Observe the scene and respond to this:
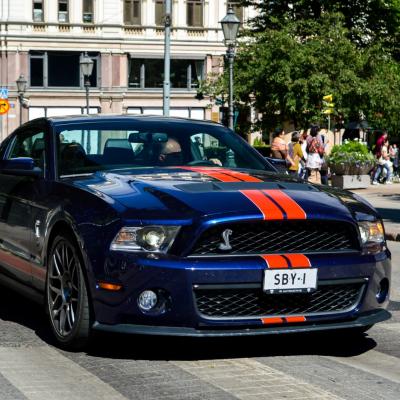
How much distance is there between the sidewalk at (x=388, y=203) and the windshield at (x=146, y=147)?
28.2 ft

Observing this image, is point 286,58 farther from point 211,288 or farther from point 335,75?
point 211,288

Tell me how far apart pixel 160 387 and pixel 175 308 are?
1.87 ft

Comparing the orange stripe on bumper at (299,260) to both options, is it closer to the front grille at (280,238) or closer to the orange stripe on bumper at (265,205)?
the front grille at (280,238)

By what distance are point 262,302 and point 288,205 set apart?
58cm

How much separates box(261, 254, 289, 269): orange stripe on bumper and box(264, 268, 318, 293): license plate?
0.02 meters

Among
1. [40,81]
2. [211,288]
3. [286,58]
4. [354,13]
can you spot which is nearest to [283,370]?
[211,288]

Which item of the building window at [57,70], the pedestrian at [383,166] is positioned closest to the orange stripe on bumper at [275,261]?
the pedestrian at [383,166]

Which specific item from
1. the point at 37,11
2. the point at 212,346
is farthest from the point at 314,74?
the point at 212,346

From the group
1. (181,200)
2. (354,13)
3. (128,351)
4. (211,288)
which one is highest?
(354,13)

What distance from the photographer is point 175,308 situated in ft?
20.1

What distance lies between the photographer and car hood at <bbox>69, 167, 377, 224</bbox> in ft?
20.3

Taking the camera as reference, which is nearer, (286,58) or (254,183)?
(254,183)

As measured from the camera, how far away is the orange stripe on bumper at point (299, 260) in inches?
243

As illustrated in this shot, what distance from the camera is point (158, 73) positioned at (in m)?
64.9
